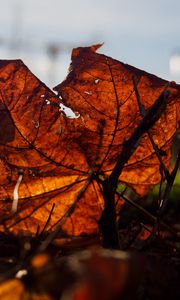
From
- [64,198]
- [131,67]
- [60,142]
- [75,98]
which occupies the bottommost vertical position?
[64,198]

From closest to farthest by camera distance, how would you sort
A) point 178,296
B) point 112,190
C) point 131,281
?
1. point 131,281
2. point 178,296
3. point 112,190

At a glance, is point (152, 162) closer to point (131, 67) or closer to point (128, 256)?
point (131, 67)

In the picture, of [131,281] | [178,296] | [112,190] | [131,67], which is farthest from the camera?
[131,67]

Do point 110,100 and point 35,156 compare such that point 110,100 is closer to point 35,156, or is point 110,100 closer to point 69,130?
point 69,130

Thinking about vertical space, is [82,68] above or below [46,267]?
above

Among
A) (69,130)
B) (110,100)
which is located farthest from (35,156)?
(110,100)

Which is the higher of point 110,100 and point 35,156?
point 110,100

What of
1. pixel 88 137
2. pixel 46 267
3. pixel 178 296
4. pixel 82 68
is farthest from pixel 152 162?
pixel 46 267

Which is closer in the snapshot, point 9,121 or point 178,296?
point 178,296
